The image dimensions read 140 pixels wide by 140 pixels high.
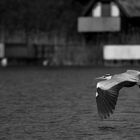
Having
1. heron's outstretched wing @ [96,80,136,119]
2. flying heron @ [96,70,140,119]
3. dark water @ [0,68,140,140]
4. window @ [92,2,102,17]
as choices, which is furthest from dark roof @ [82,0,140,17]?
heron's outstretched wing @ [96,80,136,119]

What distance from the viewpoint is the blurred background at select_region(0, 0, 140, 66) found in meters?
55.8

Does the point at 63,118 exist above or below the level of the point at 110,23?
below

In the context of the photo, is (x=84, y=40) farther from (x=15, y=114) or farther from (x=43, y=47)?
(x=15, y=114)

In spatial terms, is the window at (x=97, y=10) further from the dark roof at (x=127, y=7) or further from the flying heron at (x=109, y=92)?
the flying heron at (x=109, y=92)

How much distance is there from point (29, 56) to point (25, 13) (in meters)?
4.47

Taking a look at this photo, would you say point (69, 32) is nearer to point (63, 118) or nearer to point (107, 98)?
point (63, 118)

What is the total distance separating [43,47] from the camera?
2281 inches

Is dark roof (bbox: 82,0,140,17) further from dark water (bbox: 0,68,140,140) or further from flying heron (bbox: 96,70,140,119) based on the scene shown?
flying heron (bbox: 96,70,140,119)

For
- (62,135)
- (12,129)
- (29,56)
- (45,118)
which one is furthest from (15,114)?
(29,56)

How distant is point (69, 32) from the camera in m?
58.0

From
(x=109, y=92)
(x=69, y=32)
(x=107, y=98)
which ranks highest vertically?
(x=69, y=32)

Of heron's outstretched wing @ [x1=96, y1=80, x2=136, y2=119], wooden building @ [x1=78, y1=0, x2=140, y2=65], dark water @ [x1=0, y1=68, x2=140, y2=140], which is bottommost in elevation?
dark water @ [x1=0, y1=68, x2=140, y2=140]

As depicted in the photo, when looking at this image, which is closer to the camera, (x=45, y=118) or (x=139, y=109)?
(x=45, y=118)

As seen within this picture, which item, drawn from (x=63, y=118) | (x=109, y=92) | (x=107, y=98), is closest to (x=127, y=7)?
(x=63, y=118)
